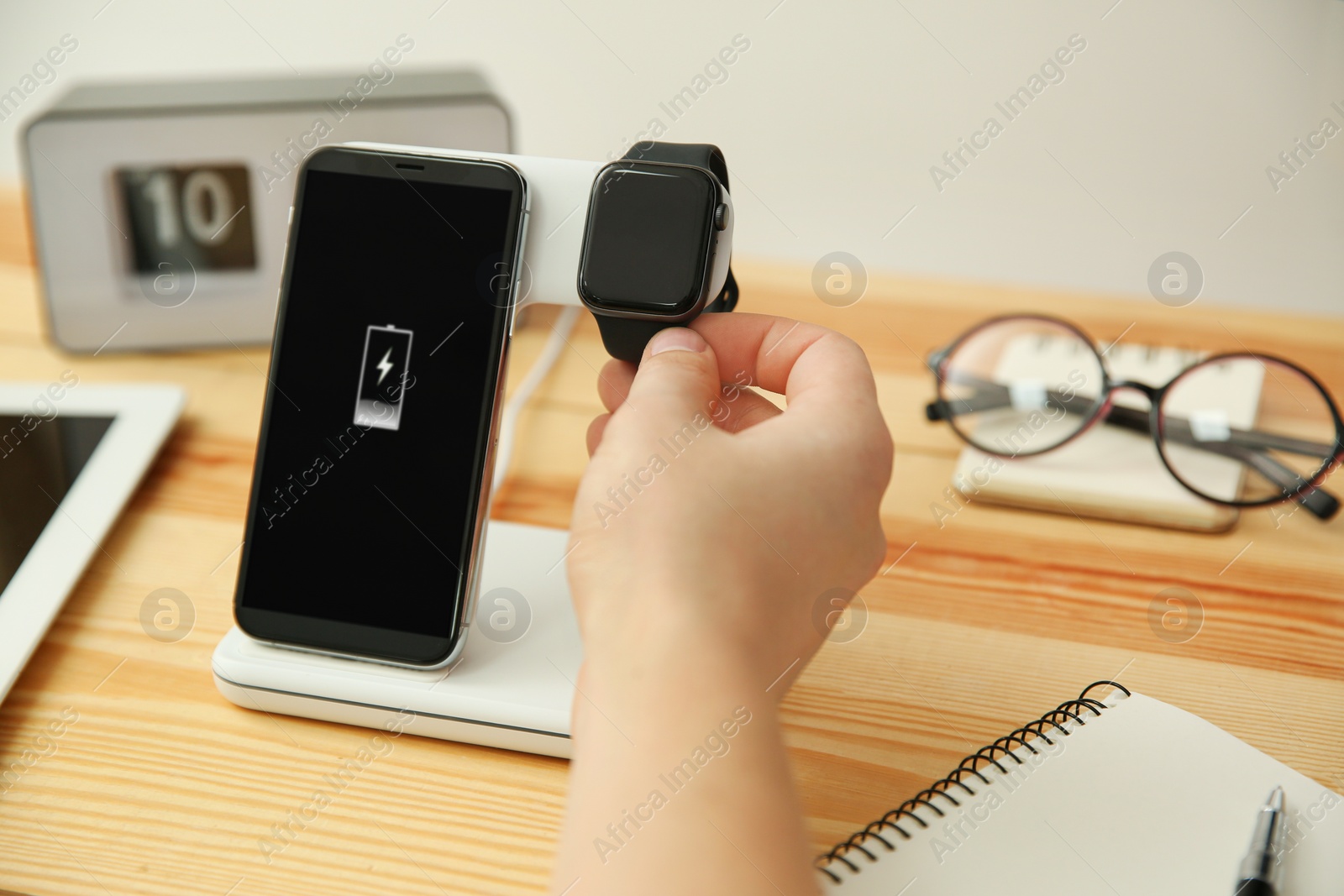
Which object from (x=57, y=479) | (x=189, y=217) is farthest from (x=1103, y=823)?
(x=189, y=217)

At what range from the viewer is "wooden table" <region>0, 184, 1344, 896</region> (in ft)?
1.17

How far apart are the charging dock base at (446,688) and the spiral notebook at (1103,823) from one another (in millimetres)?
132

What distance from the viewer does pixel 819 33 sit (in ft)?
2.37

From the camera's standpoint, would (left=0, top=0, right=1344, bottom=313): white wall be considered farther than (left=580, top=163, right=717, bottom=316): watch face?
Yes

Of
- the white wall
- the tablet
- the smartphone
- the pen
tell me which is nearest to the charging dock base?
the smartphone

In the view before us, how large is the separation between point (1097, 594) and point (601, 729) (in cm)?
32

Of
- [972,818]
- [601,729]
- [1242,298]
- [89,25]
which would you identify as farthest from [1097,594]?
[89,25]

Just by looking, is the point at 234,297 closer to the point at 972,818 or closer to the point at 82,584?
the point at 82,584

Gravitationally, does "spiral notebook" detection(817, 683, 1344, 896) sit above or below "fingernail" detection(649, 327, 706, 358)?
below

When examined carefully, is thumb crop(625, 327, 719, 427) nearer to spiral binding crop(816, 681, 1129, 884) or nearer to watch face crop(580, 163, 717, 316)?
watch face crop(580, 163, 717, 316)

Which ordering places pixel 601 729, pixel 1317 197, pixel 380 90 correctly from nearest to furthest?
pixel 601 729
pixel 380 90
pixel 1317 197

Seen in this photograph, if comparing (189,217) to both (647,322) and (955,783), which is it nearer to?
(647,322)

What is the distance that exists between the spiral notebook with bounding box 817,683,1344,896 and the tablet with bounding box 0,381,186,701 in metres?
0.40

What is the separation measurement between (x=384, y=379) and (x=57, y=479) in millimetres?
253
